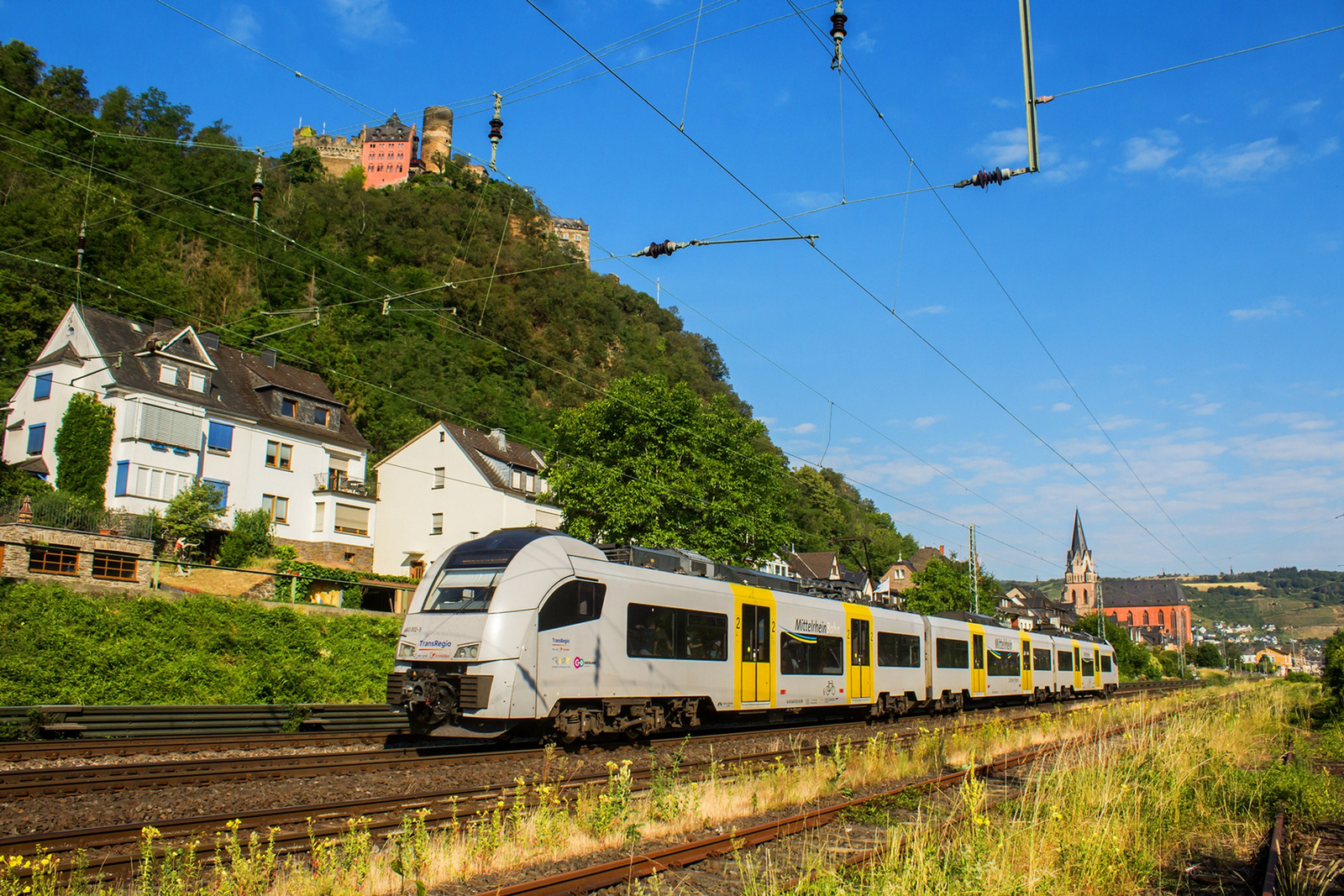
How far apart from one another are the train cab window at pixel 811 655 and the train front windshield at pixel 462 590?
7157 millimetres

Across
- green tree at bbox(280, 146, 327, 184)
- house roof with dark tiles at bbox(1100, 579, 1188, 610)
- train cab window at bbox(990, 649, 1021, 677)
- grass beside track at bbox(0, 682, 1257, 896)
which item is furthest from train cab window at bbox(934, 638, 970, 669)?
house roof with dark tiles at bbox(1100, 579, 1188, 610)

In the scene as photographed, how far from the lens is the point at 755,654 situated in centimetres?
1758

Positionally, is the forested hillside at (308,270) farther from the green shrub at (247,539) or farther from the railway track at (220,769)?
the railway track at (220,769)

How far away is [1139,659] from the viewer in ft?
225

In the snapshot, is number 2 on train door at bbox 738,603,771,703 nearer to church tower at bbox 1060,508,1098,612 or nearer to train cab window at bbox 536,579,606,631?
train cab window at bbox 536,579,606,631

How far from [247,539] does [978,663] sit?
90.4 feet

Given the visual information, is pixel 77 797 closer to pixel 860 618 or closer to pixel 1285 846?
pixel 1285 846

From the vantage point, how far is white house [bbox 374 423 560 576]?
47.5 metres

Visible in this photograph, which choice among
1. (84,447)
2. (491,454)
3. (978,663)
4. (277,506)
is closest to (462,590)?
(978,663)

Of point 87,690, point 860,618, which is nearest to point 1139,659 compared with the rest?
point 860,618

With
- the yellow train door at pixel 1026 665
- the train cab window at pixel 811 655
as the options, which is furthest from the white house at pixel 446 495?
the train cab window at pixel 811 655

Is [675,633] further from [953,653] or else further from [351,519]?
[351,519]

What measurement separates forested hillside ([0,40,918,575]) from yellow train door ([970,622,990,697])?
5804 mm

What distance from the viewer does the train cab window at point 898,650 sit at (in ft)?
73.8
